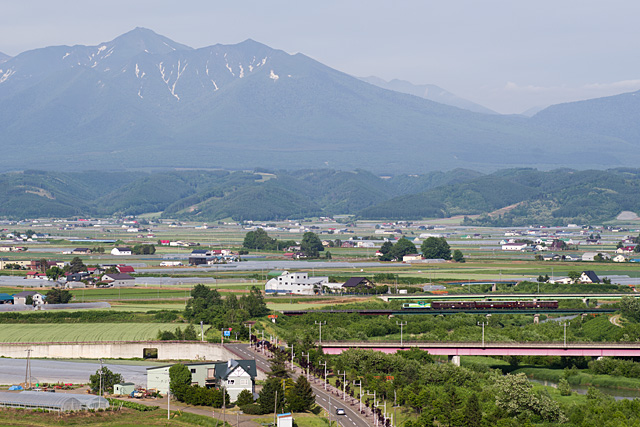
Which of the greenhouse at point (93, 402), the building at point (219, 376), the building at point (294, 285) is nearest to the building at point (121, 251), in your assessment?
the building at point (294, 285)

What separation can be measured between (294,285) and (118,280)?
709 inches

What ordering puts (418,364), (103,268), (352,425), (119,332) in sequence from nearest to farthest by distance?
1. (352,425)
2. (418,364)
3. (119,332)
4. (103,268)

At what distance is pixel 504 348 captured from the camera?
65750 millimetres

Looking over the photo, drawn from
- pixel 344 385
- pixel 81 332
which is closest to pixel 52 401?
pixel 344 385

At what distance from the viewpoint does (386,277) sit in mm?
111875

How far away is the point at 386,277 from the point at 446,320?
96.1ft

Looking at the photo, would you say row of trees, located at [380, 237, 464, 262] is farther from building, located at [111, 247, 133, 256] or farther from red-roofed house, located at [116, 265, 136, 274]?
red-roofed house, located at [116, 265, 136, 274]

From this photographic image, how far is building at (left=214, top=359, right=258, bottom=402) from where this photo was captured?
54875mm

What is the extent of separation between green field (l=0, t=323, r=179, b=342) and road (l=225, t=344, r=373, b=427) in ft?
39.3

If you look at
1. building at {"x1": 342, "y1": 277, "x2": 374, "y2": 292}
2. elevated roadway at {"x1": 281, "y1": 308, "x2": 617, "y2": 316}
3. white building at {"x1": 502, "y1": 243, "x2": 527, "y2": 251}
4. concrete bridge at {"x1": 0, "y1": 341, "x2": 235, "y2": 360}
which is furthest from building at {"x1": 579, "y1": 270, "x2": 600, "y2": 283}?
concrete bridge at {"x1": 0, "y1": 341, "x2": 235, "y2": 360}

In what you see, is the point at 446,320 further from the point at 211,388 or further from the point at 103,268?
the point at 103,268

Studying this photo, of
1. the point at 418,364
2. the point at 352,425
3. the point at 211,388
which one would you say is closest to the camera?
the point at 352,425

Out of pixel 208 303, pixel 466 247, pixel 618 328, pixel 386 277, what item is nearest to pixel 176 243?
pixel 466 247

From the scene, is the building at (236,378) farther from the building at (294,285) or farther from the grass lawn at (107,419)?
the building at (294,285)
